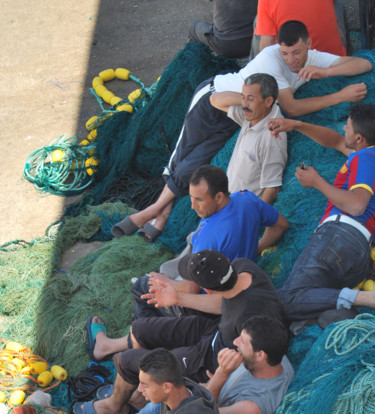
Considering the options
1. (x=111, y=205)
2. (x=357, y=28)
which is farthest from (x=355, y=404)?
(x=357, y=28)

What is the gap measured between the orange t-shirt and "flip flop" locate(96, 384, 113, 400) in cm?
311

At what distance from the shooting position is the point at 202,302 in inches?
145

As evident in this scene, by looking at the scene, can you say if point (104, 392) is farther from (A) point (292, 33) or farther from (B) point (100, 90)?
(B) point (100, 90)

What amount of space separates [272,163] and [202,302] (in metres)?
1.34

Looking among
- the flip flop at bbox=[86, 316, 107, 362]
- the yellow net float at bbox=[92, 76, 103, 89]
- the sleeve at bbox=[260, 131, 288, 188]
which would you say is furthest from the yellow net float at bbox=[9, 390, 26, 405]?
the yellow net float at bbox=[92, 76, 103, 89]

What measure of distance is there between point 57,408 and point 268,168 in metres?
2.26

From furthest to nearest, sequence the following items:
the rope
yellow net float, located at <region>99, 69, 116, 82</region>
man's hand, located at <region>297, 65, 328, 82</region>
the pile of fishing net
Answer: yellow net float, located at <region>99, 69, 116, 82</region> < man's hand, located at <region>297, 65, 328, 82</region> < the pile of fishing net < the rope

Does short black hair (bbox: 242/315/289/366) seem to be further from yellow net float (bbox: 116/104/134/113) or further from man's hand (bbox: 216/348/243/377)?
yellow net float (bbox: 116/104/134/113)

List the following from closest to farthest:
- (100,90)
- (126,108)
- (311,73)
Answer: (311,73)
(126,108)
(100,90)

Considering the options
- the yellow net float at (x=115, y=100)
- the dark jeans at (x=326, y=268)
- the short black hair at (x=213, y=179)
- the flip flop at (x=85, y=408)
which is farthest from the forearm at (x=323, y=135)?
the yellow net float at (x=115, y=100)

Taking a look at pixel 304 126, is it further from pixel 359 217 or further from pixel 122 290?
pixel 122 290

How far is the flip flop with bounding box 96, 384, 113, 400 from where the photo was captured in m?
3.97

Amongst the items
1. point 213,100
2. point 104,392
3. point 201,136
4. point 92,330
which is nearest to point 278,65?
point 213,100

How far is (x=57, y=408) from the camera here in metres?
4.26
